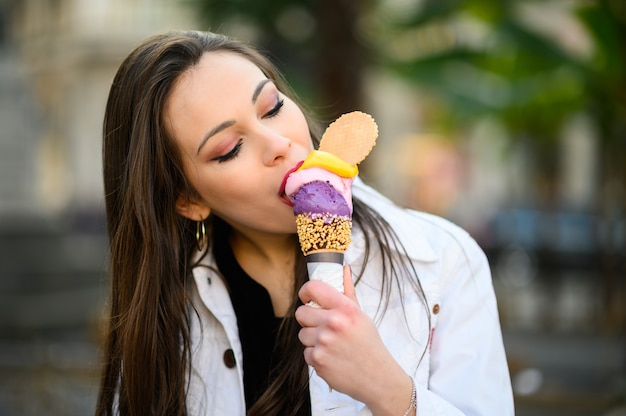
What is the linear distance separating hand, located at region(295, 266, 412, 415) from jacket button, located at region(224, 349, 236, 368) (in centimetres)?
54

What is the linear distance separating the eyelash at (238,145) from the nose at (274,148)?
0.24 feet

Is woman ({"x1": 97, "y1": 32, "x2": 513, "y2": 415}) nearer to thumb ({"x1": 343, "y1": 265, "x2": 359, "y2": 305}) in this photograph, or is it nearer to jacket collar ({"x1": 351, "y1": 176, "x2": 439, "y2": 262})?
jacket collar ({"x1": 351, "y1": 176, "x2": 439, "y2": 262})

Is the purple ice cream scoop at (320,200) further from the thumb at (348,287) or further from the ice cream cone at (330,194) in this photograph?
the thumb at (348,287)

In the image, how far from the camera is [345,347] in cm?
154

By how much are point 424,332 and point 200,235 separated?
67 cm

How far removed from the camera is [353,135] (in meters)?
1.79

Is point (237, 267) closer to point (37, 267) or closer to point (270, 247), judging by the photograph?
point (270, 247)

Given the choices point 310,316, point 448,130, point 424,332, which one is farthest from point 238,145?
point 448,130

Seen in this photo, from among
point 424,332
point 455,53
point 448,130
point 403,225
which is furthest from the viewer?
point 448,130

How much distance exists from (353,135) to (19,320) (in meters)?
7.90

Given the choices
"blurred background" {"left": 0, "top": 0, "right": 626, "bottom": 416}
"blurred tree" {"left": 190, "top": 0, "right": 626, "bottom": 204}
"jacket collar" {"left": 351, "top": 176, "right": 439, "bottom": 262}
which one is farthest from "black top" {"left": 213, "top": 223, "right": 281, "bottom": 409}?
"blurred tree" {"left": 190, "top": 0, "right": 626, "bottom": 204}

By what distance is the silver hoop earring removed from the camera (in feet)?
7.17

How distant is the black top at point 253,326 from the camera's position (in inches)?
84.0

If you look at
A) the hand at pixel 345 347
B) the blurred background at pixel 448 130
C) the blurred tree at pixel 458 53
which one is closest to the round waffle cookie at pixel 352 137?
the hand at pixel 345 347
